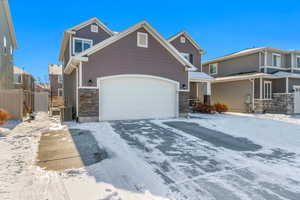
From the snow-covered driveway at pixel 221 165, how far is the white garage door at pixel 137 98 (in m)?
2.97

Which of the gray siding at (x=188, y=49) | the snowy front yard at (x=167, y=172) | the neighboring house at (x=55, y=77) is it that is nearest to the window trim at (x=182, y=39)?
the gray siding at (x=188, y=49)

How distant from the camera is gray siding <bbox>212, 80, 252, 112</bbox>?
16562 millimetres

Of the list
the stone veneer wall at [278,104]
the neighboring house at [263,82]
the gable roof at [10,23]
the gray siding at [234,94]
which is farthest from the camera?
the gray siding at [234,94]

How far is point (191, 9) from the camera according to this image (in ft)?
49.6

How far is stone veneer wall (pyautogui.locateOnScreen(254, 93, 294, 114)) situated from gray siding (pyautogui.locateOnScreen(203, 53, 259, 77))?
3.08 m

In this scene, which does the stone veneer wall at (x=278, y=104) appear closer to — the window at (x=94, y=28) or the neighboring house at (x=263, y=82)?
the neighboring house at (x=263, y=82)

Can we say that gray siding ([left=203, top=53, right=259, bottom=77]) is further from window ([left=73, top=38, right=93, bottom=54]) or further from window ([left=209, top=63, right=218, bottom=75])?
window ([left=73, top=38, right=93, bottom=54])

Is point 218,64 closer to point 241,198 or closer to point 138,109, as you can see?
point 138,109

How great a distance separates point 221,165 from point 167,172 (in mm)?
1303

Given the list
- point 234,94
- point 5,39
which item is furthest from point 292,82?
point 5,39

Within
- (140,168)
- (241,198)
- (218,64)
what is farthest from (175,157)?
(218,64)

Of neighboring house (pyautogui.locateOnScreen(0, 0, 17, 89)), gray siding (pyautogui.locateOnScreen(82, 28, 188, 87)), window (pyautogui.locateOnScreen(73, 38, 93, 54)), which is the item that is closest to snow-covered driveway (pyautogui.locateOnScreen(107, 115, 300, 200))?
gray siding (pyautogui.locateOnScreen(82, 28, 188, 87))

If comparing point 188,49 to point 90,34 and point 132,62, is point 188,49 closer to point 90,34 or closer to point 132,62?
point 90,34

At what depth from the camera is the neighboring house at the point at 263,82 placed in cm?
1554
